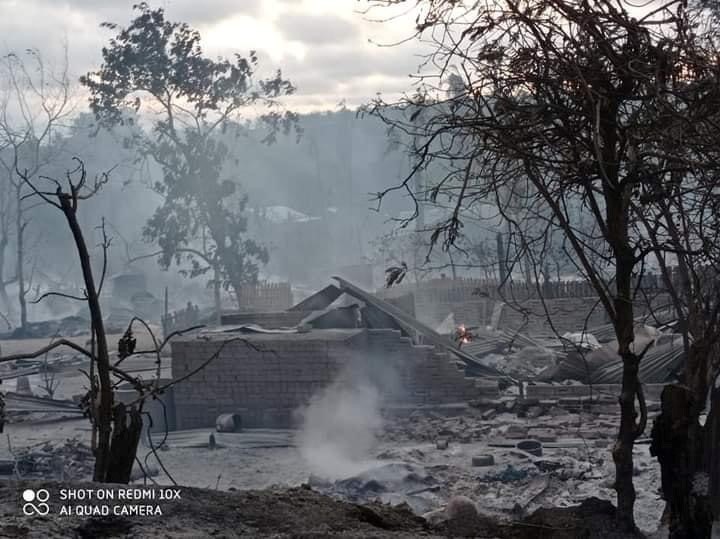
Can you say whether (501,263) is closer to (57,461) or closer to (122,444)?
(122,444)

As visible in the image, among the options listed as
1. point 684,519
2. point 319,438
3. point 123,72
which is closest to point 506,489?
point 319,438

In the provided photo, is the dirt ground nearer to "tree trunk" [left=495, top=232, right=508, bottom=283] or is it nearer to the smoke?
"tree trunk" [left=495, top=232, right=508, bottom=283]

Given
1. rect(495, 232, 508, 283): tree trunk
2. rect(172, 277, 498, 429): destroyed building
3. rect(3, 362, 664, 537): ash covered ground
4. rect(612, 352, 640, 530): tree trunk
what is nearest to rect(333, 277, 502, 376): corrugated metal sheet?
rect(172, 277, 498, 429): destroyed building

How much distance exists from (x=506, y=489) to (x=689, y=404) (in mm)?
6258

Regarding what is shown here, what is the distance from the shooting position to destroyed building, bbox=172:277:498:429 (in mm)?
13922

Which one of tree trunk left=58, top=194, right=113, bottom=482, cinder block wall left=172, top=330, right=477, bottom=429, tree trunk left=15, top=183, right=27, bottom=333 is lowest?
cinder block wall left=172, top=330, right=477, bottom=429

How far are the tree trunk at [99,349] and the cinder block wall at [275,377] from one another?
29.9 ft

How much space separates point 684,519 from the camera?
390cm

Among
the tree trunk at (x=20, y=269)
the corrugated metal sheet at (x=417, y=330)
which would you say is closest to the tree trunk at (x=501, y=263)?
the corrugated metal sheet at (x=417, y=330)

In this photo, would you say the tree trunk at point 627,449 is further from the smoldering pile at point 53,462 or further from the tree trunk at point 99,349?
the smoldering pile at point 53,462

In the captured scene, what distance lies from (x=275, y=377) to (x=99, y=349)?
9.86 m

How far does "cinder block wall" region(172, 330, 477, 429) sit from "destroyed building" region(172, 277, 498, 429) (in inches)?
0.6

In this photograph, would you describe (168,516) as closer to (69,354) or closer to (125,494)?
(125,494)

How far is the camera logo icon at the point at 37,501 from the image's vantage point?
3446 millimetres
